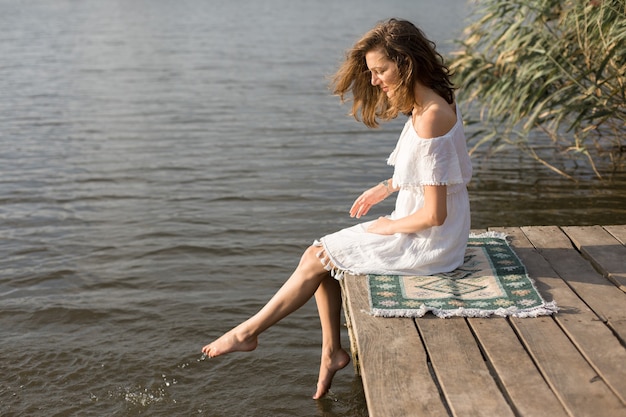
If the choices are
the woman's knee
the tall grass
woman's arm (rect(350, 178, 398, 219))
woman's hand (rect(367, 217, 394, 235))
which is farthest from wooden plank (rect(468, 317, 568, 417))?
→ the tall grass

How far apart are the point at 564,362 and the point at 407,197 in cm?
112

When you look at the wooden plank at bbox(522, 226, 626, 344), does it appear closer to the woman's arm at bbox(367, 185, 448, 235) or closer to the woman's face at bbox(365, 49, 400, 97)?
the woman's arm at bbox(367, 185, 448, 235)

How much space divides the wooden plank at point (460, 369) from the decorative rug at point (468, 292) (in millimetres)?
87

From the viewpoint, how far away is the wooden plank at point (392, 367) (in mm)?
2814

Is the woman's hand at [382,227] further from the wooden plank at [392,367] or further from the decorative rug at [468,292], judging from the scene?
the wooden plank at [392,367]

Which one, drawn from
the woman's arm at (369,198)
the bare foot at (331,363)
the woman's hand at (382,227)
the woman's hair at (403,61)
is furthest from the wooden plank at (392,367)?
the woman's hair at (403,61)

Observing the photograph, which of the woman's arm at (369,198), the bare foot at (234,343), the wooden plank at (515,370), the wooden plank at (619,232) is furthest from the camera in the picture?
the wooden plank at (619,232)

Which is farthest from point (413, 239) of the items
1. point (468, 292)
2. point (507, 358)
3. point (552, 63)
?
point (552, 63)

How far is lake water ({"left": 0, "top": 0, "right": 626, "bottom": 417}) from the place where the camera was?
4.60 metres

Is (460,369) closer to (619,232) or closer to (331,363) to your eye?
(331,363)

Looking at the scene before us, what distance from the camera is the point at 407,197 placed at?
3928mm

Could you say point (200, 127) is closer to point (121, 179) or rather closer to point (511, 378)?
point (121, 179)

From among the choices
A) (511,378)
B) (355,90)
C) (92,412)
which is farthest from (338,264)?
(92,412)

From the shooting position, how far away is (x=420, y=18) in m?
23.1
